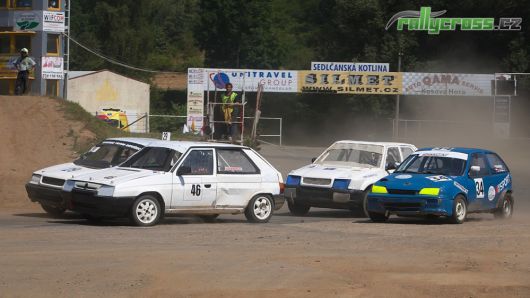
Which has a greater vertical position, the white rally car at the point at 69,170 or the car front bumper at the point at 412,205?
the white rally car at the point at 69,170

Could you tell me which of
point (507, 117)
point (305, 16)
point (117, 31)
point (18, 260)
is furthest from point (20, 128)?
point (305, 16)

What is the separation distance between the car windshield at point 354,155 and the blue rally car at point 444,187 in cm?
156

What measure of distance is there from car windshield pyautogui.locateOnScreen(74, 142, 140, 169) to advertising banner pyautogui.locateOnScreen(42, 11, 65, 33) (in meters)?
20.6

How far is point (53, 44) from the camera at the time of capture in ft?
126

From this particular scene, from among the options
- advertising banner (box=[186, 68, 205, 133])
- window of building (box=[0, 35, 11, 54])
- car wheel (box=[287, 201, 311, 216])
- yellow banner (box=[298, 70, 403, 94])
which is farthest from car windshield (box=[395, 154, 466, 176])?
yellow banner (box=[298, 70, 403, 94])

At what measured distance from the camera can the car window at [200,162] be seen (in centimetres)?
1648

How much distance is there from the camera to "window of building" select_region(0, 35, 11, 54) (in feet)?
125

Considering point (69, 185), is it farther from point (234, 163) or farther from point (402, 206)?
point (402, 206)

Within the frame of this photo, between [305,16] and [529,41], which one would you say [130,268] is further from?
[305,16]

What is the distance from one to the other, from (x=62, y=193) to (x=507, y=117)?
3300cm

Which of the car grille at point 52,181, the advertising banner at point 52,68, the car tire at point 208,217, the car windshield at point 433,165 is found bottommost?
the car tire at point 208,217

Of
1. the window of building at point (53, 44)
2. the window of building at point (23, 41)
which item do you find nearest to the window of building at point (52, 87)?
the window of building at point (53, 44)

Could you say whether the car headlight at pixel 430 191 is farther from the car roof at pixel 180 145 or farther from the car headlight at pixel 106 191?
the car headlight at pixel 106 191

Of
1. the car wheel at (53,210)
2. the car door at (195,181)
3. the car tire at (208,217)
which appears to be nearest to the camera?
the car door at (195,181)
